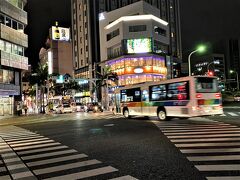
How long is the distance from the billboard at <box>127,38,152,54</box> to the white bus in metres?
47.3

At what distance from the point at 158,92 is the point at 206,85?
3.97 m

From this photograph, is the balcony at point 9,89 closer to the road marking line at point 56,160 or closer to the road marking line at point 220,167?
the road marking line at point 56,160

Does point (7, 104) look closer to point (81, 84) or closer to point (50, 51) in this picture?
point (81, 84)

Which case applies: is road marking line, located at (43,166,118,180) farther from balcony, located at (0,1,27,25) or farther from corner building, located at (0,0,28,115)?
balcony, located at (0,1,27,25)

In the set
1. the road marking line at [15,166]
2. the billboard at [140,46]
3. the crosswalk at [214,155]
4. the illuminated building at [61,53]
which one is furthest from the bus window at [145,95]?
the illuminated building at [61,53]

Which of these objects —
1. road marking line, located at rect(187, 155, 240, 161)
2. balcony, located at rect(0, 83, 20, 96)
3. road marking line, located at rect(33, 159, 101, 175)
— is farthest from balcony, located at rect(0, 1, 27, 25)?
road marking line, located at rect(187, 155, 240, 161)

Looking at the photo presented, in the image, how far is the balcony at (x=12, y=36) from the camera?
1467 inches

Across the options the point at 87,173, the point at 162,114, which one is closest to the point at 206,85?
the point at 162,114

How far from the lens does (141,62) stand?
70188 millimetres

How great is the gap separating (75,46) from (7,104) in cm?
6436

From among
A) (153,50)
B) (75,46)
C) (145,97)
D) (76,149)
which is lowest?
(76,149)

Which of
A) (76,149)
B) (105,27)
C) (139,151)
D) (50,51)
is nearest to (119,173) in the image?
(139,151)

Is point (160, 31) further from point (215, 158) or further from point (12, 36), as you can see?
point (215, 158)

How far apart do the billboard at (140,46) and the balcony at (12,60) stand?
3284 cm
